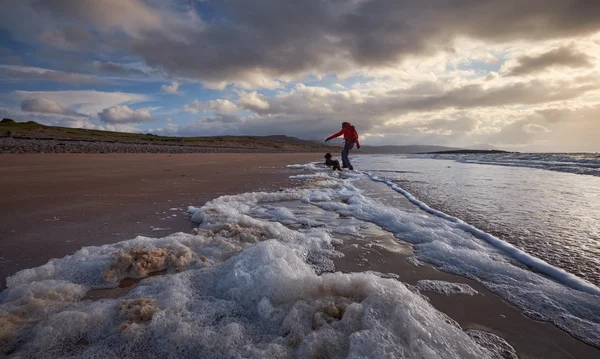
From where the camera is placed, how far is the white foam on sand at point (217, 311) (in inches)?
63.1

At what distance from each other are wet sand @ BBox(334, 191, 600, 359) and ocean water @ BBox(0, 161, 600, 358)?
0.09 meters

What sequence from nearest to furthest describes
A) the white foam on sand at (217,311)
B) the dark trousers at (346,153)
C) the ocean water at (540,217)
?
the white foam on sand at (217,311) < the ocean water at (540,217) < the dark trousers at (346,153)

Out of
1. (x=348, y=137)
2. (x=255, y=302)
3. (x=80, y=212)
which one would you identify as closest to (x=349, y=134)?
(x=348, y=137)

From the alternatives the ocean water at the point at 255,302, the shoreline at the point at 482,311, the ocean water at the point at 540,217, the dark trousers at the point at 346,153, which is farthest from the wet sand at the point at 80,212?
the dark trousers at the point at 346,153

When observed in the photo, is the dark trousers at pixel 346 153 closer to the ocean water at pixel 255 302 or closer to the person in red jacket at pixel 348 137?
the person in red jacket at pixel 348 137

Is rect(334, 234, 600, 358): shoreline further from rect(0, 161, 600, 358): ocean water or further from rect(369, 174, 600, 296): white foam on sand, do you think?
rect(369, 174, 600, 296): white foam on sand

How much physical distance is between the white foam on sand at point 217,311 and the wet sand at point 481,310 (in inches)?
8.1

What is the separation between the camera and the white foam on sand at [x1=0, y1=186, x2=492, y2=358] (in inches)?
63.1

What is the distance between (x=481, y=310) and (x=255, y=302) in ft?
5.37

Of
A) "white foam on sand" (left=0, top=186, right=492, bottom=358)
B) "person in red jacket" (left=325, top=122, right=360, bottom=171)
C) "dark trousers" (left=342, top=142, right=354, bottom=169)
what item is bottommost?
"white foam on sand" (left=0, top=186, right=492, bottom=358)

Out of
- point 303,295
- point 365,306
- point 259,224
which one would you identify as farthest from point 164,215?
point 365,306

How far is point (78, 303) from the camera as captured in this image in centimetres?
202

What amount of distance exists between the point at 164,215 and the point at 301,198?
111 inches

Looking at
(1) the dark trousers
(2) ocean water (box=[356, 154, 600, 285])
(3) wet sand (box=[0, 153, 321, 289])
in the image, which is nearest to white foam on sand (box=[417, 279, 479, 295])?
(2) ocean water (box=[356, 154, 600, 285])
